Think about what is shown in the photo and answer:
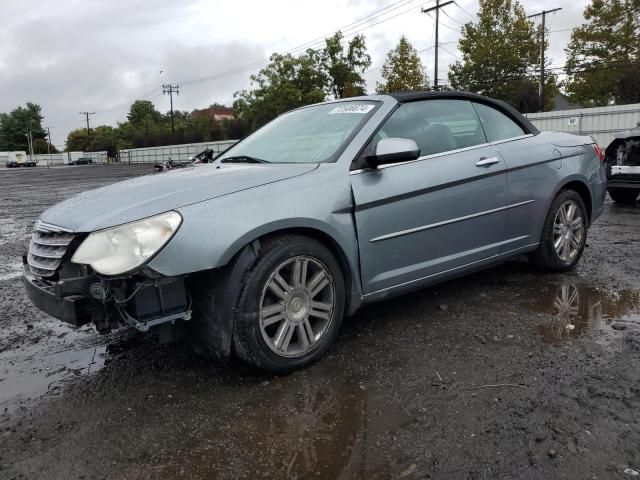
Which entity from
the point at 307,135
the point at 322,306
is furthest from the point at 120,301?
the point at 307,135

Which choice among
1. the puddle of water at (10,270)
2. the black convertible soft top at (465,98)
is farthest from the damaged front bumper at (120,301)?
the puddle of water at (10,270)

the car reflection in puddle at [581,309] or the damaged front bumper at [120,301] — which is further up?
the damaged front bumper at [120,301]

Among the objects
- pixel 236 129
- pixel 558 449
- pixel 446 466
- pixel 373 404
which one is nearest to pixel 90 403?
pixel 373 404

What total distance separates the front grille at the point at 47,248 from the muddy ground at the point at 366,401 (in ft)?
2.24

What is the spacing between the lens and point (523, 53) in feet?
140

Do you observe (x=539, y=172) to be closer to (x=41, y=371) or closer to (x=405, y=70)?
(x=41, y=371)

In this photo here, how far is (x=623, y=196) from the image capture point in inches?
392

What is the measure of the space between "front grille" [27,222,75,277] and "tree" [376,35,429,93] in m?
42.0

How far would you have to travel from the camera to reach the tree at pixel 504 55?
42.3m

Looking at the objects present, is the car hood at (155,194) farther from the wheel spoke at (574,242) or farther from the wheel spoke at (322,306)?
the wheel spoke at (574,242)

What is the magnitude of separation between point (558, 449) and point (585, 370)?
0.87 m

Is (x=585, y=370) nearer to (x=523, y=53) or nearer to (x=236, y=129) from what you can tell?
(x=523, y=53)

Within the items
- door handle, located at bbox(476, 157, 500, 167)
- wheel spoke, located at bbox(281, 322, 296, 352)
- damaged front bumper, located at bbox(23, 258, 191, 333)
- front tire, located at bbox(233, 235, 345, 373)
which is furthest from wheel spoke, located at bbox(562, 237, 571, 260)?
damaged front bumper, located at bbox(23, 258, 191, 333)

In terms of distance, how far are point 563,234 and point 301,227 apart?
2.79 meters
